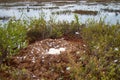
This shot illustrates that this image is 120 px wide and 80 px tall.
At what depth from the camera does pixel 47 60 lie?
530cm

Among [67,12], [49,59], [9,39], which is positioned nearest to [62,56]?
[49,59]

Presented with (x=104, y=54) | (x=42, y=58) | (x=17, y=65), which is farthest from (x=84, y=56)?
(x=17, y=65)

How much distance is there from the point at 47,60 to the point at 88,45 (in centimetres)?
89

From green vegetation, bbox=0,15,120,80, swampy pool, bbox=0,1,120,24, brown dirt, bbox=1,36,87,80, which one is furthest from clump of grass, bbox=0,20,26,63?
swampy pool, bbox=0,1,120,24

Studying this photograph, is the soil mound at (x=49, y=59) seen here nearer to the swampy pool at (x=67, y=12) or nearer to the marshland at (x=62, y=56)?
the marshland at (x=62, y=56)

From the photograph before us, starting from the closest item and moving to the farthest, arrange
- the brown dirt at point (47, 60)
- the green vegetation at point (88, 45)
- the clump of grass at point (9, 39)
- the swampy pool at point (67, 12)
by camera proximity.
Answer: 1. the green vegetation at point (88, 45)
2. the brown dirt at point (47, 60)
3. the clump of grass at point (9, 39)
4. the swampy pool at point (67, 12)

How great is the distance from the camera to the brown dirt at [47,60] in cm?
491

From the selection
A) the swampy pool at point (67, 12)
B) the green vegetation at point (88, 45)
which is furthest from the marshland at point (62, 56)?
the swampy pool at point (67, 12)

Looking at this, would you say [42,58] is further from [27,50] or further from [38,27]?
[38,27]

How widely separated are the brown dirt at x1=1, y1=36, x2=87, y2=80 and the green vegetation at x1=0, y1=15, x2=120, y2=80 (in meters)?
0.08

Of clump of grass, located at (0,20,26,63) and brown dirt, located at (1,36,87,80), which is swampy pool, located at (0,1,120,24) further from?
clump of grass, located at (0,20,26,63)

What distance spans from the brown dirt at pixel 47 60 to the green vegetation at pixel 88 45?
0.08 metres


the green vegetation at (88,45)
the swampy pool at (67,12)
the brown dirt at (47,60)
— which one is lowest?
the swampy pool at (67,12)

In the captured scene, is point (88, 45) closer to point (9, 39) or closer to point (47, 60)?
point (47, 60)
